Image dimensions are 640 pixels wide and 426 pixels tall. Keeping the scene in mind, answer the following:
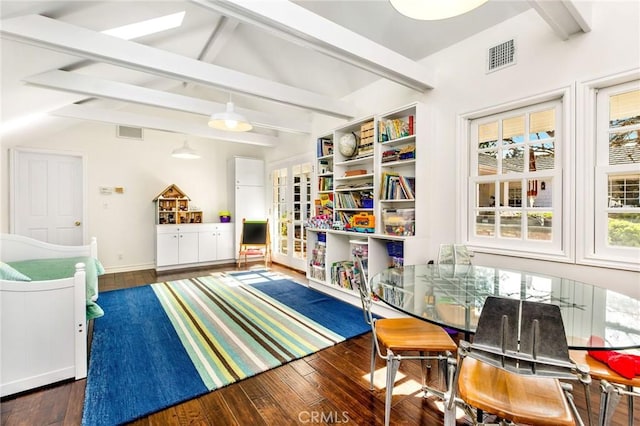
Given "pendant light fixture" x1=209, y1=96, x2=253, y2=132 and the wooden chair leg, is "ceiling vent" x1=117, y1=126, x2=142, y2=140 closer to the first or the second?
"pendant light fixture" x1=209, y1=96, x2=253, y2=132

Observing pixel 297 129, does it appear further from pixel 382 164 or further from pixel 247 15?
pixel 247 15

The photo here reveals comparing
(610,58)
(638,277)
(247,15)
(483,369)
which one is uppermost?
(247,15)

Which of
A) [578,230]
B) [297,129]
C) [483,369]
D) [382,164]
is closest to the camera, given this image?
[483,369]

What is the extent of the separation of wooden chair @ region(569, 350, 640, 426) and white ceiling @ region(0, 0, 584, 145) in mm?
1974

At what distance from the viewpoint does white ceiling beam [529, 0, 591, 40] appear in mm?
1731

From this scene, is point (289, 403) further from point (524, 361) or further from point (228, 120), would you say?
point (228, 120)

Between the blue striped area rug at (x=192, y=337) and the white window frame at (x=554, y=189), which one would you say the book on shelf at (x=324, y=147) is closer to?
the white window frame at (x=554, y=189)

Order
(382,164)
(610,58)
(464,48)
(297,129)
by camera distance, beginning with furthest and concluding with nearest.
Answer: (297,129) → (382,164) → (464,48) → (610,58)

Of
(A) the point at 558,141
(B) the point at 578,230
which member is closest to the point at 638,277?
(B) the point at 578,230

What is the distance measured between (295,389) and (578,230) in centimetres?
227

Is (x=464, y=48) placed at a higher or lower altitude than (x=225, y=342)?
higher

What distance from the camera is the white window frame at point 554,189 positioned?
2090 millimetres

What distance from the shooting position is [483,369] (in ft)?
4.09

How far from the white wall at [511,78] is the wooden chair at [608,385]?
925mm
